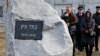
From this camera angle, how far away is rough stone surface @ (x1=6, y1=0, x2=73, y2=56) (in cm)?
919

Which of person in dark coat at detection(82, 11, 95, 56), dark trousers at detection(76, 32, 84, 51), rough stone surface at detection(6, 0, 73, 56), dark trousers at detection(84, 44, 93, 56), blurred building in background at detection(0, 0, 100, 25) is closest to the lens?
rough stone surface at detection(6, 0, 73, 56)

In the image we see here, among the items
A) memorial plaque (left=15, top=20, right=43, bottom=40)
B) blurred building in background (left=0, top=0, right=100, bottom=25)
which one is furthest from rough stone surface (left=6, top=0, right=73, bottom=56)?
blurred building in background (left=0, top=0, right=100, bottom=25)

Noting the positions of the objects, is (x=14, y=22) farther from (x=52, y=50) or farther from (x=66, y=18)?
(x=66, y=18)

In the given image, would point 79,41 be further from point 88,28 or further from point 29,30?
point 29,30

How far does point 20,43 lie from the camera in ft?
30.4

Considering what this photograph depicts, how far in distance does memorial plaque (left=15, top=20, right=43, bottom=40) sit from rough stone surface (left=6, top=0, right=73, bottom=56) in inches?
2.8

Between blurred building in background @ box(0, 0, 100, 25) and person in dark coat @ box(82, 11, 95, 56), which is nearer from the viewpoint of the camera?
person in dark coat @ box(82, 11, 95, 56)

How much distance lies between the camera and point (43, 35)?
9250 mm

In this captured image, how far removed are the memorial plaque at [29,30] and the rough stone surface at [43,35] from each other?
0.07 metres

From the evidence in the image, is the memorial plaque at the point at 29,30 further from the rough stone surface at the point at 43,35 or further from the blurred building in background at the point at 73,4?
the blurred building in background at the point at 73,4

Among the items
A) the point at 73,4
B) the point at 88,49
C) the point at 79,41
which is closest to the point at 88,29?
the point at 88,49

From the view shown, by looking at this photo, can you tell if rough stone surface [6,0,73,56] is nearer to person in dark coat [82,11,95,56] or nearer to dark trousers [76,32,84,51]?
person in dark coat [82,11,95,56]

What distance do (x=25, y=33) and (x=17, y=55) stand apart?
49cm

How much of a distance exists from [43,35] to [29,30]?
1.03ft
